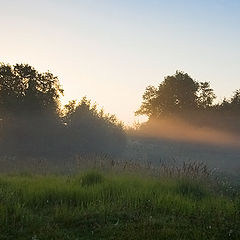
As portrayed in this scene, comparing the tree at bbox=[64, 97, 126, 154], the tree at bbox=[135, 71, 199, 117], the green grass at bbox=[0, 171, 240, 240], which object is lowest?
the green grass at bbox=[0, 171, 240, 240]

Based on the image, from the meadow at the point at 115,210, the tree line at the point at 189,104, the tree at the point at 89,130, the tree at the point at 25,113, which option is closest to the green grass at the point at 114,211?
the meadow at the point at 115,210

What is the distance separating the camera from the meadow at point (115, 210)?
966 centimetres

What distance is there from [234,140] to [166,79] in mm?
15233

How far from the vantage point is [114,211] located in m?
11.6

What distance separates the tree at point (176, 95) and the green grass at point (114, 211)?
5001cm

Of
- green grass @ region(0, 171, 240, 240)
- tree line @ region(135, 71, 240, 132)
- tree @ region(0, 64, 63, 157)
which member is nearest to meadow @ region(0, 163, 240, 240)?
green grass @ region(0, 171, 240, 240)

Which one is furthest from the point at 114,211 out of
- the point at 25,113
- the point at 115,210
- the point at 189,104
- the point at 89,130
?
the point at 189,104

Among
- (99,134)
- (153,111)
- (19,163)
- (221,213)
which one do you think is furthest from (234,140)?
(221,213)

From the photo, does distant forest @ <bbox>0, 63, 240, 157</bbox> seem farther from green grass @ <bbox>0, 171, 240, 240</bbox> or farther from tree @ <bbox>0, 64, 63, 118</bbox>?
green grass @ <bbox>0, 171, 240, 240</bbox>

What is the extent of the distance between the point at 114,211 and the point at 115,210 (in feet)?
0.39

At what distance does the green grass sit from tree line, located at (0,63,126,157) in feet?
63.6

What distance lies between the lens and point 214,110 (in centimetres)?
6228

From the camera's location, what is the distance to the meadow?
966 cm

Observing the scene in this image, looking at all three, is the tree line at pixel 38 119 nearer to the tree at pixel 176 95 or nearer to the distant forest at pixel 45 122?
the distant forest at pixel 45 122
